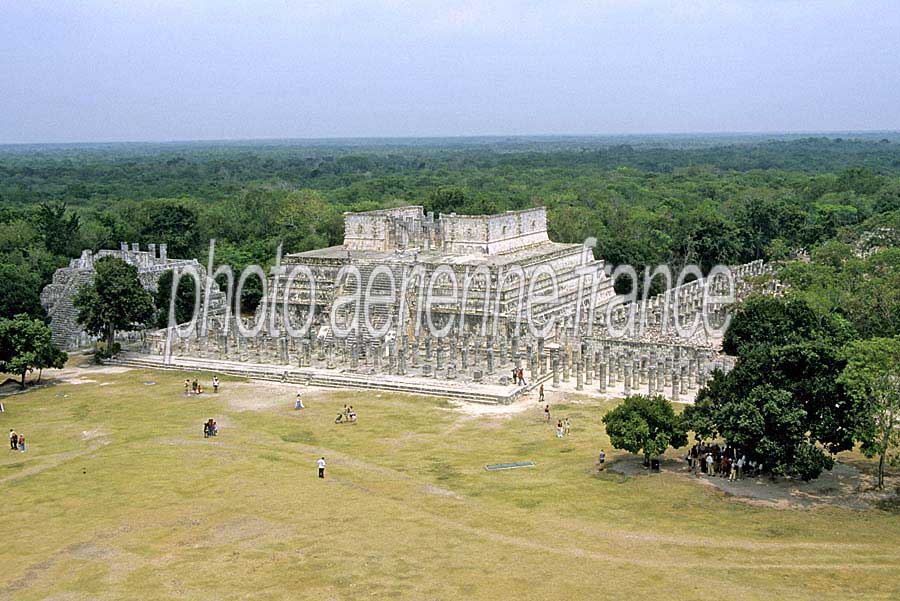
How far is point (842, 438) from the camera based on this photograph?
2455cm

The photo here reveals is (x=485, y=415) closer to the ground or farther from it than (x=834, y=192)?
closer to the ground

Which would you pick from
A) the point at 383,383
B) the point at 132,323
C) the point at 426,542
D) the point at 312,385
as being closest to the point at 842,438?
the point at 426,542

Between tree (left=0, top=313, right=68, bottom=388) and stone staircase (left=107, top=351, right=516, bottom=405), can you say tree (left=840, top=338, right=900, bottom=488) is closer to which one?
stone staircase (left=107, top=351, right=516, bottom=405)

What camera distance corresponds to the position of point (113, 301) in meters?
42.9

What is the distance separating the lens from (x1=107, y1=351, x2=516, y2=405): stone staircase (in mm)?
36219

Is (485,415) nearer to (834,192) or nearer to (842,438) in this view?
(842,438)

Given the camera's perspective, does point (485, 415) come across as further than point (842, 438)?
Yes

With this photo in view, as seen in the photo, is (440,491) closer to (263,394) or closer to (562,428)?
(562,428)

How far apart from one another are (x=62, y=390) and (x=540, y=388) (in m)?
19.6

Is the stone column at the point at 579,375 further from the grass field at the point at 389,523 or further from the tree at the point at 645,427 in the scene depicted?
the tree at the point at 645,427

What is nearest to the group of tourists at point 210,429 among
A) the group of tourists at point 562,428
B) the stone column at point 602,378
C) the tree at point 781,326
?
the group of tourists at point 562,428

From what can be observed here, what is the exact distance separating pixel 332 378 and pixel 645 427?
16.4m

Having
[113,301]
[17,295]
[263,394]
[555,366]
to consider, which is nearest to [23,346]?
[113,301]

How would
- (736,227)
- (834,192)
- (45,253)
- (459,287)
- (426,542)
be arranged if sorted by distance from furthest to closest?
1. (834,192)
2. (736,227)
3. (45,253)
4. (459,287)
5. (426,542)
